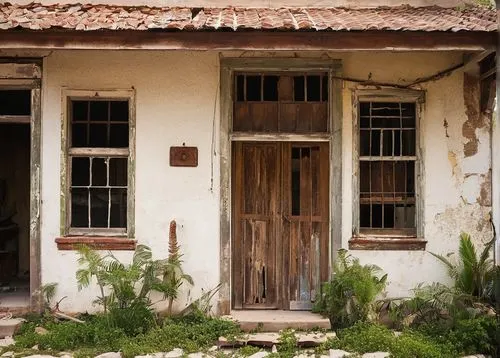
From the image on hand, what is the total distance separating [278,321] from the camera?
7211 mm

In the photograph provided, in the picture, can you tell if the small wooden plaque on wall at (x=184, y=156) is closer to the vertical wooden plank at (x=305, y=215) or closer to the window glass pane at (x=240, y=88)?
the window glass pane at (x=240, y=88)

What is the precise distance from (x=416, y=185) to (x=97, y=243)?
433 cm

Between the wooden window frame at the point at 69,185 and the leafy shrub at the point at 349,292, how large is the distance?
2.65 m

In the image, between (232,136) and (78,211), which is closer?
(232,136)

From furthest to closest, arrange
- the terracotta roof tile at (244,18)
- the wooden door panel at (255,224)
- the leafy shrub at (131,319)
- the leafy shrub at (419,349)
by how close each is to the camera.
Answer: the wooden door panel at (255,224) < the leafy shrub at (131,319) < the terracotta roof tile at (244,18) < the leafy shrub at (419,349)

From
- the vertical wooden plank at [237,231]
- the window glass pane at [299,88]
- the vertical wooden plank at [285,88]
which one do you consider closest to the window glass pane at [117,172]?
the vertical wooden plank at [237,231]

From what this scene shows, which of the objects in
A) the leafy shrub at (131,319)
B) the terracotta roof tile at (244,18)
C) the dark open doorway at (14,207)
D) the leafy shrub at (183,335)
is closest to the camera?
the leafy shrub at (183,335)

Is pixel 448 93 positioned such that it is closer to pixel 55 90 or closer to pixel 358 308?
pixel 358 308

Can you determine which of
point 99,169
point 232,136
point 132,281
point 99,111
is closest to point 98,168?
point 99,169

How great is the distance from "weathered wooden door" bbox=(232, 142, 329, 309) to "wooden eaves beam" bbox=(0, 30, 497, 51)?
1575mm

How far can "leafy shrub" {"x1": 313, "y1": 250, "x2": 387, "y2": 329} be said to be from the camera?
22.8 ft

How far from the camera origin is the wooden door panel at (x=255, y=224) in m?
7.85

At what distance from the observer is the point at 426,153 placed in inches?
300

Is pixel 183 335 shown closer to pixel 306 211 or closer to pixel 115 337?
pixel 115 337
